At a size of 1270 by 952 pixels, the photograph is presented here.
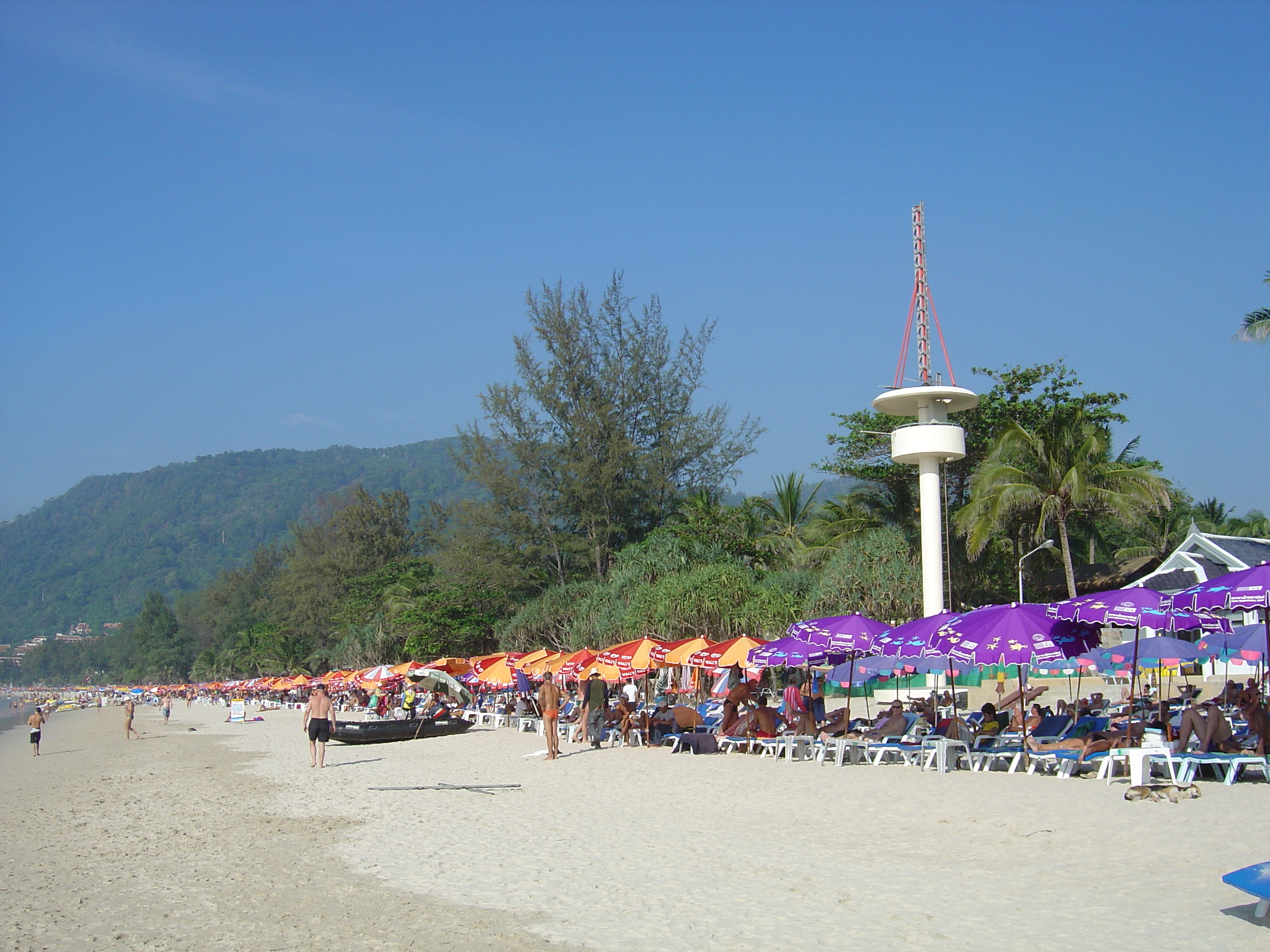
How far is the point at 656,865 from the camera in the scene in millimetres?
8469

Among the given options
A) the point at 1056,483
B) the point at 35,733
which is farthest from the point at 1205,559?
the point at 35,733

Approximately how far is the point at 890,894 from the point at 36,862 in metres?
8.29

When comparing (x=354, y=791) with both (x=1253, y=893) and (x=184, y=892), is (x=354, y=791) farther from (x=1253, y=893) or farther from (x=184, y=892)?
(x=1253, y=893)

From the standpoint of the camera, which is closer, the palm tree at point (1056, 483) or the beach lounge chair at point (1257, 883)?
the beach lounge chair at point (1257, 883)

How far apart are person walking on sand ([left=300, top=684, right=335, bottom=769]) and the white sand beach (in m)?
3.31

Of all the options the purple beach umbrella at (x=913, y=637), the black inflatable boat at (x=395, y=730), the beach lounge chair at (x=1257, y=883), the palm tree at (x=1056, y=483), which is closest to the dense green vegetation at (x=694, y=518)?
the palm tree at (x=1056, y=483)

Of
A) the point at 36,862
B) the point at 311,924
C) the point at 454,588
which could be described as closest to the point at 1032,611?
the point at 311,924

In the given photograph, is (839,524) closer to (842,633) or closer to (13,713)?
(842,633)

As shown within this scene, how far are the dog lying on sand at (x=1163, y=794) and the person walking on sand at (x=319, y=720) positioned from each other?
13.4m

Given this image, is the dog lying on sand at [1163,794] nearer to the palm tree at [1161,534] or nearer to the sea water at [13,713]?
the palm tree at [1161,534]

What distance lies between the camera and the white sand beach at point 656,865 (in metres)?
6.43

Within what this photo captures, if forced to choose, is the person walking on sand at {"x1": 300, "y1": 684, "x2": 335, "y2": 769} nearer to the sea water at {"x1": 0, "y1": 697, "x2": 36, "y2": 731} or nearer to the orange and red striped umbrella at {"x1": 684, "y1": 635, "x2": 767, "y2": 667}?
the orange and red striped umbrella at {"x1": 684, "y1": 635, "x2": 767, "y2": 667}

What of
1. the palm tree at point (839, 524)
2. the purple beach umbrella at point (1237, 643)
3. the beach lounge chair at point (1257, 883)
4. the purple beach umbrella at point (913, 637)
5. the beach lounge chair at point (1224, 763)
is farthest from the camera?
the palm tree at point (839, 524)

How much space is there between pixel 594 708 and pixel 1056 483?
17.1 metres
